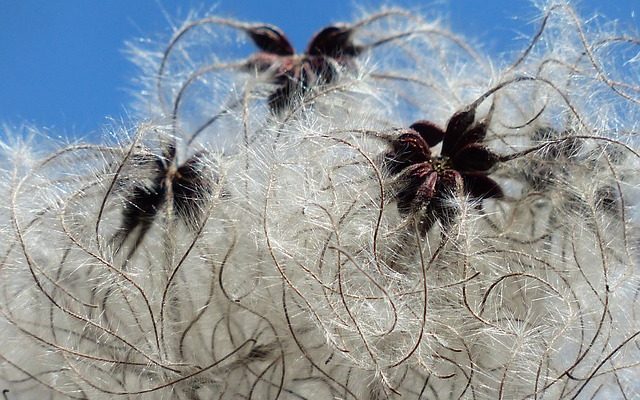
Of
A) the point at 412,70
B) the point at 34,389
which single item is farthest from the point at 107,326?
the point at 412,70

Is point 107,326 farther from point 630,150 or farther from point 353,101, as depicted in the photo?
point 630,150

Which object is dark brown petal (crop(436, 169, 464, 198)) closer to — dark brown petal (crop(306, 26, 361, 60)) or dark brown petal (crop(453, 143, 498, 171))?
dark brown petal (crop(453, 143, 498, 171))

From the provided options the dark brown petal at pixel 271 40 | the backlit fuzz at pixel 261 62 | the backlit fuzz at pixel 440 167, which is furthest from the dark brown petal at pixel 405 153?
the dark brown petal at pixel 271 40

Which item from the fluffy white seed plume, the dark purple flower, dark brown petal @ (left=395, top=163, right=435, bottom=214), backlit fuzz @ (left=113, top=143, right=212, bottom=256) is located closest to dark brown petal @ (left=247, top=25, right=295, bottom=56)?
the dark purple flower

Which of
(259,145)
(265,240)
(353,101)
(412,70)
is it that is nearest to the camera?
(265,240)

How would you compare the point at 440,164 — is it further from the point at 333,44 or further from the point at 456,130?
the point at 333,44

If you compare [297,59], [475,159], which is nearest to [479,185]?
[475,159]

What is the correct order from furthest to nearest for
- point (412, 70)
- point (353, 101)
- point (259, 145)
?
point (412, 70) < point (353, 101) < point (259, 145)
